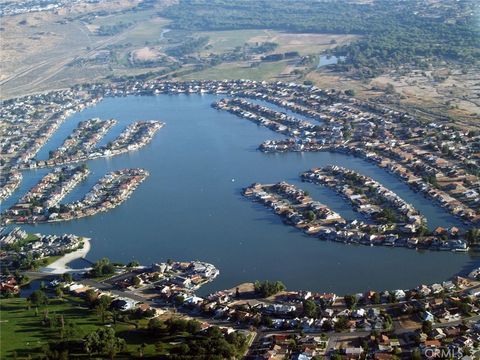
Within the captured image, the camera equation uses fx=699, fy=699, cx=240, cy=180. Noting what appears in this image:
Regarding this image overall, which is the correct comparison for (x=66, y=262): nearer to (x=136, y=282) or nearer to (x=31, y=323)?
(x=136, y=282)

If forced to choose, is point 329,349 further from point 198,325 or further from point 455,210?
point 455,210

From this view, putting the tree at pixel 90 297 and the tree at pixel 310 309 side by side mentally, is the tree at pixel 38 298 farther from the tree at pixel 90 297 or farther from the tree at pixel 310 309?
the tree at pixel 310 309

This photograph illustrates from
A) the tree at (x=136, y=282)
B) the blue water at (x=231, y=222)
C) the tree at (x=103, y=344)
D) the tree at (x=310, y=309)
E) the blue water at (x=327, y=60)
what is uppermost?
the blue water at (x=327, y=60)

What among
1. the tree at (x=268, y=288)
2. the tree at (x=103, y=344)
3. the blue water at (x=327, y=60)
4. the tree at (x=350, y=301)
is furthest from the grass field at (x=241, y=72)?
the tree at (x=103, y=344)

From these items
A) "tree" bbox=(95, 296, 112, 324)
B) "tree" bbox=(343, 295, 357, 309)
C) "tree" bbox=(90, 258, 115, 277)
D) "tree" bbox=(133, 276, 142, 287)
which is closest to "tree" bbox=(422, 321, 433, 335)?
"tree" bbox=(343, 295, 357, 309)

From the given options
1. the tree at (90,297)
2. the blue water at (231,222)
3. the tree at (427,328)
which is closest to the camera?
the tree at (427,328)

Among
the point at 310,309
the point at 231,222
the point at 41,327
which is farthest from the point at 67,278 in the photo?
the point at 310,309
